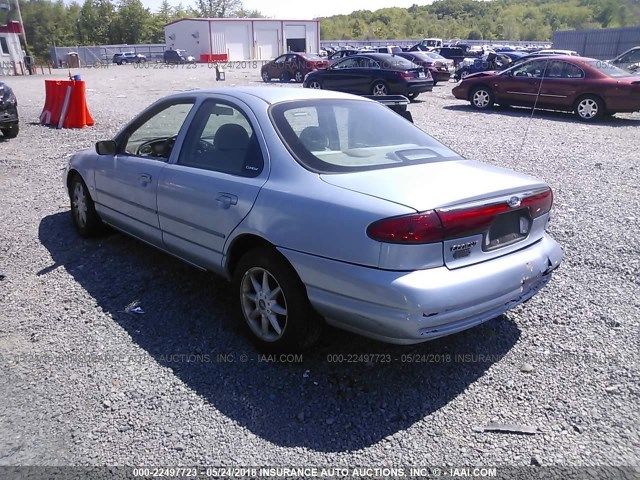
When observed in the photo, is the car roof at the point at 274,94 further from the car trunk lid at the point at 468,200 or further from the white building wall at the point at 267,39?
the white building wall at the point at 267,39

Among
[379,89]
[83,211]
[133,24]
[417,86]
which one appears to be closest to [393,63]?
[379,89]

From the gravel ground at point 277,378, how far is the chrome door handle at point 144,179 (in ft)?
2.81

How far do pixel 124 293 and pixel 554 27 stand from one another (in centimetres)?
11156

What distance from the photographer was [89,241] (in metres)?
5.60

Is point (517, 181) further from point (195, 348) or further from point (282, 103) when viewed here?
point (195, 348)

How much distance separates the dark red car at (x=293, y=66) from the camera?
27.8 m

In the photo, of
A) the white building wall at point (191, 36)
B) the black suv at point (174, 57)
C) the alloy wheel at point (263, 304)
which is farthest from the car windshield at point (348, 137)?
the white building wall at point (191, 36)

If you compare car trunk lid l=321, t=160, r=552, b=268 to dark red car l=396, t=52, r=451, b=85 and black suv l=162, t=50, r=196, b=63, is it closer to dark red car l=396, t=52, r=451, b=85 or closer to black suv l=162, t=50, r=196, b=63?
dark red car l=396, t=52, r=451, b=85

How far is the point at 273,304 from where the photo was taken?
3.39 metres

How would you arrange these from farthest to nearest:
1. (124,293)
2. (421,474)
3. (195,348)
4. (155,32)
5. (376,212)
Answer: (155,32)
(124,293)
(195,348)
(376,212)
(421,474)

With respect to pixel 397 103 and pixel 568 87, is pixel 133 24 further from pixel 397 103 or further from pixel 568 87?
pixel 397 103

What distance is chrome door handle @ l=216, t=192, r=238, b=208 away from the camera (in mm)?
3514

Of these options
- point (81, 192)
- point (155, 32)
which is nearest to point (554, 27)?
point (155, 32)

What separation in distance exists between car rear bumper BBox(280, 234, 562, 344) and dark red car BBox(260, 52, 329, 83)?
85.5 feet
